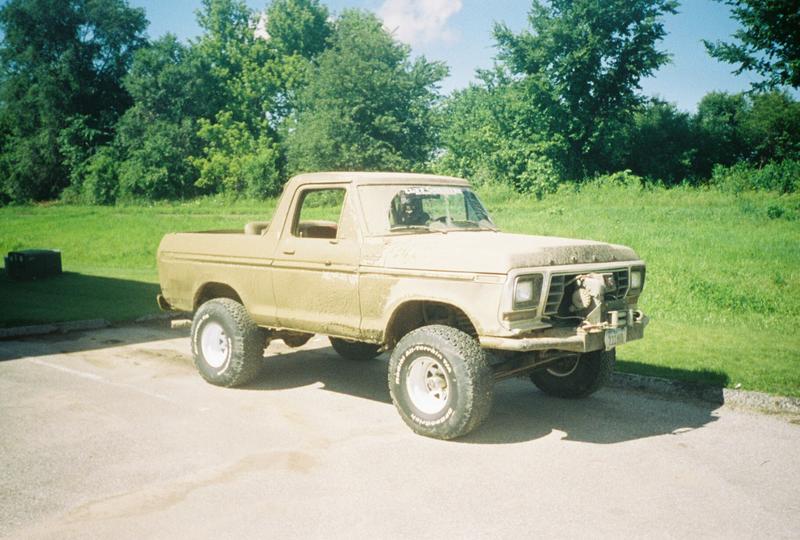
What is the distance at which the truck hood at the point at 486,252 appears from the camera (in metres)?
5.30

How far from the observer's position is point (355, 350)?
879cm

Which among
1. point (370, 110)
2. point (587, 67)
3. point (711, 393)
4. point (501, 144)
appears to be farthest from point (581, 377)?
point (370, 110)

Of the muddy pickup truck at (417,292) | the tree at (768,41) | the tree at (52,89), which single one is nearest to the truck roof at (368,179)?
the muddy pickup truck at (417,292)

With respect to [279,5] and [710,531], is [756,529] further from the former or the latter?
[279,5]

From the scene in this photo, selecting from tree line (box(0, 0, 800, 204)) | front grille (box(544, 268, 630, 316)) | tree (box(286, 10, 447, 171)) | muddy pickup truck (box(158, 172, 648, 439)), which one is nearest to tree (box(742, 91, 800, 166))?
tree line (box(0, 0, 800, 204))

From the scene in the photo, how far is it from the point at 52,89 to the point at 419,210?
6044 centimetres

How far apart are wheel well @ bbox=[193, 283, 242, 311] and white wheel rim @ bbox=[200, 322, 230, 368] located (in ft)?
1.50

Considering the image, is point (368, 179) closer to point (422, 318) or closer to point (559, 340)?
point (422, 318)

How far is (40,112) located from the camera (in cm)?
5772

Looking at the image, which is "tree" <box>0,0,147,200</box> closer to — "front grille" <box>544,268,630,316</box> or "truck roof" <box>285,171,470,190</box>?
"truck roof" <box>285,171,470,190</box>

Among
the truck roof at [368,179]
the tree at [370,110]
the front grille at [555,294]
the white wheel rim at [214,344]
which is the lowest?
the white wheel rim at [214,344]

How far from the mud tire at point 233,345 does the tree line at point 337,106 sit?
80.4ft

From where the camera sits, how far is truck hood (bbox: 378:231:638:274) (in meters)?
5.30

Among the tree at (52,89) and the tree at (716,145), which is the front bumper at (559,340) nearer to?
the tree at (716,145)
